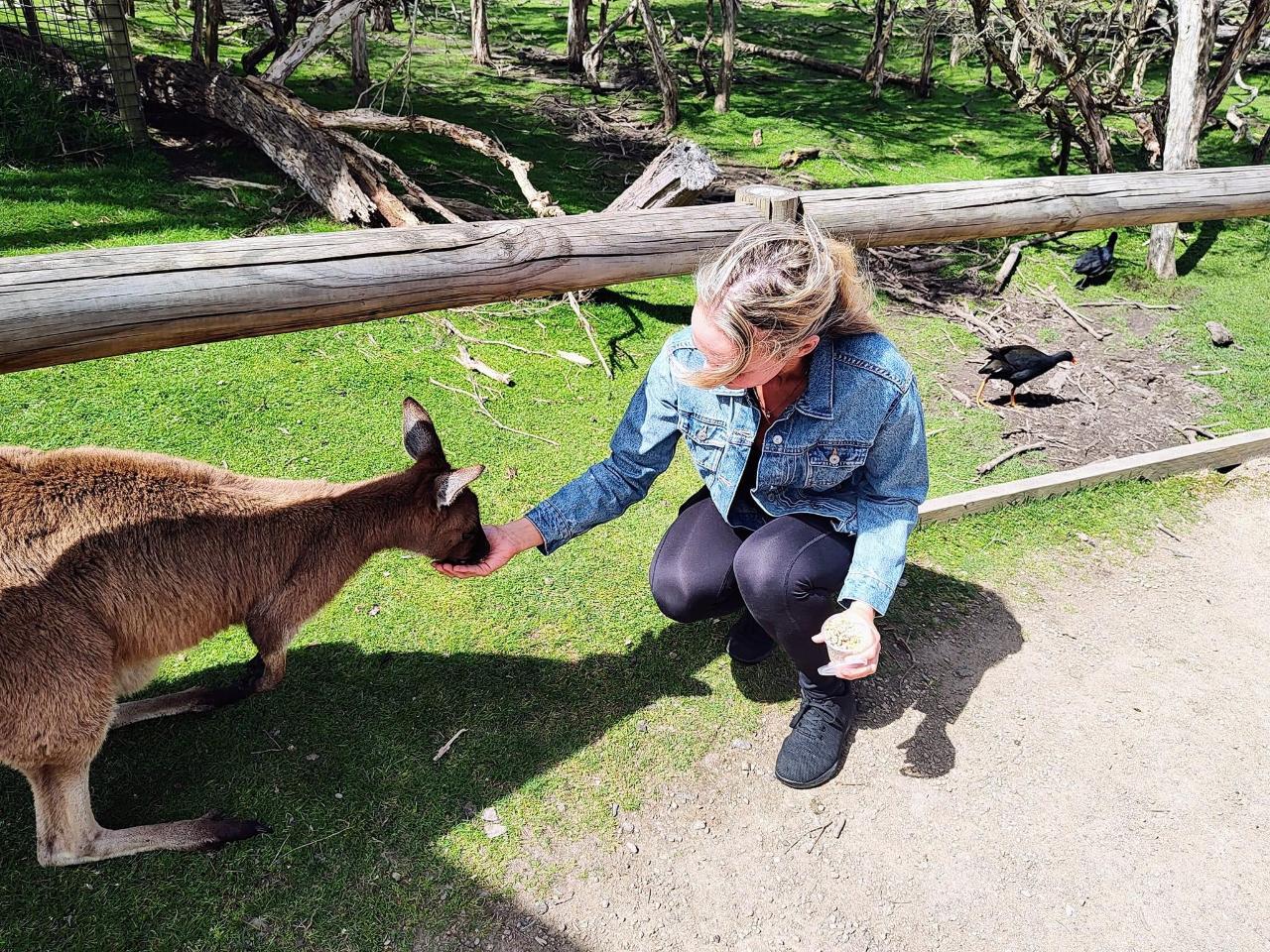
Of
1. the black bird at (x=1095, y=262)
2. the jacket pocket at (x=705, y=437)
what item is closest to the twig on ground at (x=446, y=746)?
the jacket pocket at (x=705, y=437)

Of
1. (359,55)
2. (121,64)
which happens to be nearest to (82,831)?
(121,64)

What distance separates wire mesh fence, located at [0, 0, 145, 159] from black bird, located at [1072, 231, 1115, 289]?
6.77 m

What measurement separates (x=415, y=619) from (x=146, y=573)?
1.02 metres

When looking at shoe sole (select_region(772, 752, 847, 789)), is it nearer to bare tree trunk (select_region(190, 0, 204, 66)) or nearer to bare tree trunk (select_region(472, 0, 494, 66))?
bare tree trunk (select_region(190, 0, 204, 66))

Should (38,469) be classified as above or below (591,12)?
below

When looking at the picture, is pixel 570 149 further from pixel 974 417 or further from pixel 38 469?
pixel 38 469

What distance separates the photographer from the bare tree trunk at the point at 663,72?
785 cm

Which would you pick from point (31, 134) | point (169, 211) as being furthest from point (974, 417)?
point (31, 134)

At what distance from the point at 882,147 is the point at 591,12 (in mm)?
8565

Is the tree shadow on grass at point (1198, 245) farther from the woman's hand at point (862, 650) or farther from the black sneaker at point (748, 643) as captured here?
the woman's hand at point (862, 650)

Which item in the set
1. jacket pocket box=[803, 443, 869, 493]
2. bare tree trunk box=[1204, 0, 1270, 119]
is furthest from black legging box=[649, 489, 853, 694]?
bare tree trunk box=[1204, 0, 1270, 119]

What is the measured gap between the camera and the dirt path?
7.54 ft

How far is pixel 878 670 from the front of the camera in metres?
3.12

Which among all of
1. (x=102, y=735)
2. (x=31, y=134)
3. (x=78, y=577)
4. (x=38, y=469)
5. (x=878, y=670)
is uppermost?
(x=31, y=134)
